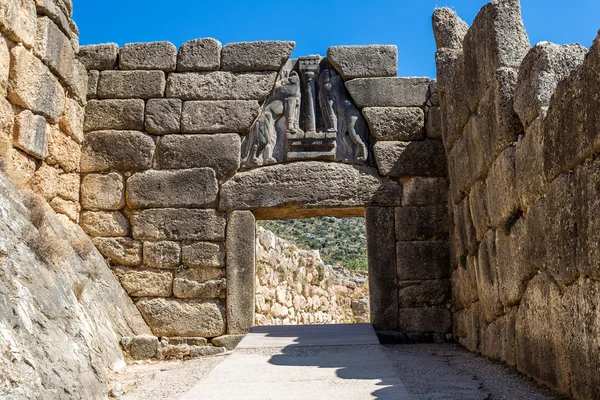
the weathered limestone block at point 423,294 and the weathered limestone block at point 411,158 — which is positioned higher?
the weathered limestone block at point 411,158

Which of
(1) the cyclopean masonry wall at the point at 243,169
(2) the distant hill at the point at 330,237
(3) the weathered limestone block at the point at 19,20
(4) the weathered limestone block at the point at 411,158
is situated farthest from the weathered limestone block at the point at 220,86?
(2) the distant hill at the point at 330,237

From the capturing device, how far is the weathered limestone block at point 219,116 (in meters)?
7.13

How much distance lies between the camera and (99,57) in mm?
7301

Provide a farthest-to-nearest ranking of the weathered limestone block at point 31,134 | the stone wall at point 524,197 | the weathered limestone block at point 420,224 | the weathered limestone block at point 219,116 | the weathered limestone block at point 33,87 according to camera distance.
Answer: the weathered limestone block at point 219,116 → the weathered limestone block at point 420,224 → the weathered limestone block at point 31,134 → the weathered limestone block at point 33,87 → the stone wall at point 524,197

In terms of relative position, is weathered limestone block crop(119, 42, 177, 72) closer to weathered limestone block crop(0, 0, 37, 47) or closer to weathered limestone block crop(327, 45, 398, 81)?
weathered limestone block crop(0, 0, 37, 47)

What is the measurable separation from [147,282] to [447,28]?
170 inches

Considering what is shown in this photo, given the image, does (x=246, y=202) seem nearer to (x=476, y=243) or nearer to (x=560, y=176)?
(x=476, y=243)

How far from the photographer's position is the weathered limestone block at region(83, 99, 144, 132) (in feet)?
23.6

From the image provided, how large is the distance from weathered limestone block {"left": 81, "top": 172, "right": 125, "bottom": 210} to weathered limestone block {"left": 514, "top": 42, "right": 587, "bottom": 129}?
4486 mm

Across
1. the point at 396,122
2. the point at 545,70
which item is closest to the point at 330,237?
the point at 396,122

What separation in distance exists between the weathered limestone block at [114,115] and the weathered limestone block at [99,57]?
0.42 metres

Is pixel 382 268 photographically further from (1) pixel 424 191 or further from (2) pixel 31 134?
(2) pixel 31 134

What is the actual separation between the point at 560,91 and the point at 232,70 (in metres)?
4.37

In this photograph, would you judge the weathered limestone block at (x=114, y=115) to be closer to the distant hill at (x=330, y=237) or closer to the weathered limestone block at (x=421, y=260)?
the weathered limestone block at (x=421, y=260)
